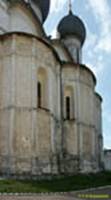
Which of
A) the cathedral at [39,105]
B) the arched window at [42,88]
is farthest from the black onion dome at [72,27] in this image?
the arched window at [42,88]

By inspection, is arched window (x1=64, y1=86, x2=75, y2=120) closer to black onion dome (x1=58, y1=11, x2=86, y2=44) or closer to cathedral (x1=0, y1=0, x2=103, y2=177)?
cathedral (x1=0, y1=0, x2=103, y2=177)

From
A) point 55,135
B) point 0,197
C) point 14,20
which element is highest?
point 14,20

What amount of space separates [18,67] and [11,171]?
5.32 meters

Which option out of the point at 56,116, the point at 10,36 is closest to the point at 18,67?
the point at 10,36

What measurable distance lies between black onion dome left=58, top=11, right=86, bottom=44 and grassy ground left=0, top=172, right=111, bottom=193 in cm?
1320

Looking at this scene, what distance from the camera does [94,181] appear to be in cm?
2164

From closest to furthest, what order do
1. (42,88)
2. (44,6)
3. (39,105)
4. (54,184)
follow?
1. (54,184)
2. (39,105)
3. (42,88)
4. (44,6)

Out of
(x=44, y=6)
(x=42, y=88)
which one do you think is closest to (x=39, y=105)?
(x=42, y=88)

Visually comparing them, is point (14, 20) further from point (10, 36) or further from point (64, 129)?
point (64, 129)

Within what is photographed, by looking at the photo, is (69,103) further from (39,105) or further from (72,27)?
(72,27)

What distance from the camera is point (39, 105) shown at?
2305 cm

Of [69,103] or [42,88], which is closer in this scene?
[42,88]

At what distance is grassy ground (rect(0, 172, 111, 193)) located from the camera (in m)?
15.3

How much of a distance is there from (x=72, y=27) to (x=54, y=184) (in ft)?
59.1
